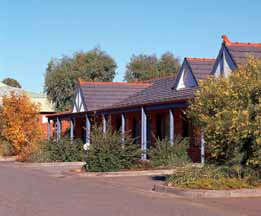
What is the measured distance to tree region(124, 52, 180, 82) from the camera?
70438 millimetres

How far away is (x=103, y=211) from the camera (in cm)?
1337

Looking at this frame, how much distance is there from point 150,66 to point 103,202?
185 feet

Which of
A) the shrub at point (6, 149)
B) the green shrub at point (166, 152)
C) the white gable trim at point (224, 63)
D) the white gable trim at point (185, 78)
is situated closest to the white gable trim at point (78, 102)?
the shrub at point (6, 149)

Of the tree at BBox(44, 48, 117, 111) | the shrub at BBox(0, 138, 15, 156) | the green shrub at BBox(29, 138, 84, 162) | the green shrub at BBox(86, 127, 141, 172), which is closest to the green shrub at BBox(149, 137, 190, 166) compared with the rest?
the green shrub at BBox(86, 127, 141, 172)

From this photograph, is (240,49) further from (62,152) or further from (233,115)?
(62,152)

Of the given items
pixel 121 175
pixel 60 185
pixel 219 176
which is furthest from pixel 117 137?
pixel 219 176

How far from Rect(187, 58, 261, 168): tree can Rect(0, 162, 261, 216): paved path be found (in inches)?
80.7

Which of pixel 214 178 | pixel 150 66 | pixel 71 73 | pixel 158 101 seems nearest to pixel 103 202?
pixel 214 178

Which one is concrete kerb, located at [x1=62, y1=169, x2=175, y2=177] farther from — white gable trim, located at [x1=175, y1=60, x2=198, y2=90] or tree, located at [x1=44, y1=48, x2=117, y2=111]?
tree, located at [x1=44, y1=48, x2=117, y2=111]

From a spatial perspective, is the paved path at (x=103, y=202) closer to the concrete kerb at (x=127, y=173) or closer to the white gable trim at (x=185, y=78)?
the concrete kerb at (x=127, y=173)

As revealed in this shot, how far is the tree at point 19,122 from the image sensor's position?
4188 centimetres

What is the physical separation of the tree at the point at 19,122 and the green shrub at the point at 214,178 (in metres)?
24.9

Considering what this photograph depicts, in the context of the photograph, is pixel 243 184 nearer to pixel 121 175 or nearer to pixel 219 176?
pixel 219 176

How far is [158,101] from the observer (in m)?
29.8
